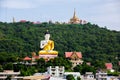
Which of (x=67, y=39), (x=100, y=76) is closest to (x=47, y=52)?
(x=100, y=76)

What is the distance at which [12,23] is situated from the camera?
220 ft

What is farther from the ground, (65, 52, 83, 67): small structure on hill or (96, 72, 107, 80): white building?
(65, 52, 83, 67): small structure on hill

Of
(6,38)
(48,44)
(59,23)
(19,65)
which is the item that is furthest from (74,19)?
(19,65)

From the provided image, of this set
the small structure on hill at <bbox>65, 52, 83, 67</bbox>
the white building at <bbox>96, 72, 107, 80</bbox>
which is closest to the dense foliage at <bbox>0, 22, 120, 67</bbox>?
the small structure on hill at <bbox>65, 52, 83, 67</bbox>

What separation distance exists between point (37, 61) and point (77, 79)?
4.42 meters

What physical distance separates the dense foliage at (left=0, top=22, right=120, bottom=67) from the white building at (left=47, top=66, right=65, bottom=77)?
8.23 meters

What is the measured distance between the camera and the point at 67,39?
5981 centimetres

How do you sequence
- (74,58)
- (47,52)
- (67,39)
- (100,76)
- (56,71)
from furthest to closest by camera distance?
(67,39) → (74,58) → (47,52) → (100,76) → (56,71)

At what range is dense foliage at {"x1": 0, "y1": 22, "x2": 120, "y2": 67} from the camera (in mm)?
53438

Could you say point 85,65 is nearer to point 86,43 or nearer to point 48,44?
point 48,44

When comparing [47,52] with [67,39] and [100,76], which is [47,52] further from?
[67,39]

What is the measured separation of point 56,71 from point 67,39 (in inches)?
750

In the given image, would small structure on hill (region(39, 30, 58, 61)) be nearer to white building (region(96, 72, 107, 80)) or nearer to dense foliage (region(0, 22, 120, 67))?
dense foliage (region(0, 22, 120, 67))

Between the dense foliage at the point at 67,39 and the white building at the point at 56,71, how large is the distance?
27.0ft
